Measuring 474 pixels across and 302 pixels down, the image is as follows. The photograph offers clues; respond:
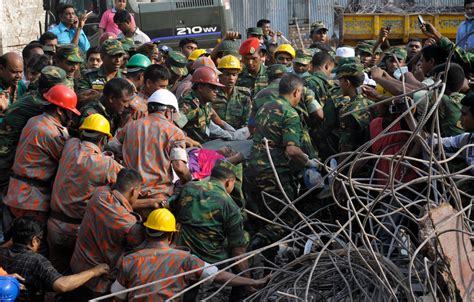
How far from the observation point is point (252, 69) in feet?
39.2

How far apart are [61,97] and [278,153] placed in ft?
7.26

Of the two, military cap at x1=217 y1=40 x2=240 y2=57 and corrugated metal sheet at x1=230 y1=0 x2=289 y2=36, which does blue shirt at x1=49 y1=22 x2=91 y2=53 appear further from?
corrugated metal sheet at x1=230 y1=0 x2=289 y2=36

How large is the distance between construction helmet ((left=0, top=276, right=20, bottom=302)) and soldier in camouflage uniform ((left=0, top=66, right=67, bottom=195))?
2605mm

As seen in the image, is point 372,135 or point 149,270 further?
point 372,135

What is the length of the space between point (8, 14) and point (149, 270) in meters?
13.7

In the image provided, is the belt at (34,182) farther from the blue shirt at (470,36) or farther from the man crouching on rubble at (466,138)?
the blue shirt at (470,36)

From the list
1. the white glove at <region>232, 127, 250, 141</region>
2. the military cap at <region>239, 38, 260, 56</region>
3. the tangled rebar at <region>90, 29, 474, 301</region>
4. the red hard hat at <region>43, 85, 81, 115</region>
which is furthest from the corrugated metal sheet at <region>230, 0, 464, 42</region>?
the tangled rebar at <region>90, 29, 474, 301</region>

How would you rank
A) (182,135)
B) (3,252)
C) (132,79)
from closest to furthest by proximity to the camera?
(3,252) → (182,135) → (132,79)

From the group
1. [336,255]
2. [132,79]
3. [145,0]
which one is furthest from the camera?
[145,0]

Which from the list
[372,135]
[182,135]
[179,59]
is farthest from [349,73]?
[179,59]

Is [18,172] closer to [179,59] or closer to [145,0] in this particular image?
[179,59]

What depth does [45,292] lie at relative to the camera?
7684 millimetres

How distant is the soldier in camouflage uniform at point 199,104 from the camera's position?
9891 millimetres

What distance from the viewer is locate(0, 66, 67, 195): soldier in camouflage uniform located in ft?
29.6
